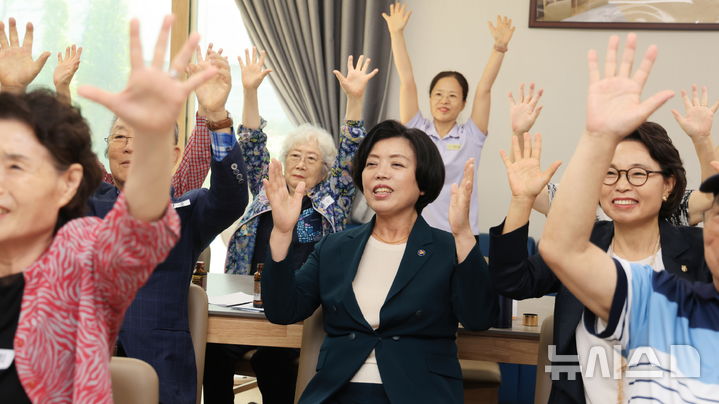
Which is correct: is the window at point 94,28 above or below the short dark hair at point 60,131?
above

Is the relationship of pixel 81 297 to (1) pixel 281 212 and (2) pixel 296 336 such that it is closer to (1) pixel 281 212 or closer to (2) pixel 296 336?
(1) pixel 281 212

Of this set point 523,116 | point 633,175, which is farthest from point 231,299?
point 633,175

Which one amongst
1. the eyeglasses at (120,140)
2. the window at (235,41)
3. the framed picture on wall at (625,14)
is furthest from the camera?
the window at (235,41)

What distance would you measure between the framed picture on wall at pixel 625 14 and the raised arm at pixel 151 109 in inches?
162

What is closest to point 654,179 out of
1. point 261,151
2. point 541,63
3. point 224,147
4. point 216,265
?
point 224,147

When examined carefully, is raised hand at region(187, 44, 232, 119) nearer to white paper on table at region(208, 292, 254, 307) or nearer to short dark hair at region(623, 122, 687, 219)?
white paper on table at region(208, 292, 254, 307)

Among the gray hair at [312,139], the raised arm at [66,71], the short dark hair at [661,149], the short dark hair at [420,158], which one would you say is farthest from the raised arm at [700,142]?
the raised arm at [66,71]

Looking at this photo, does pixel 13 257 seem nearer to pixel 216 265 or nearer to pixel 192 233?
pixel 192 233

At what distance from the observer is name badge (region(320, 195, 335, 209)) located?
3.42 m

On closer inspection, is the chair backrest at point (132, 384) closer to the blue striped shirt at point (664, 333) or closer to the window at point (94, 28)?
the blue striped shirt at point (664, 333)

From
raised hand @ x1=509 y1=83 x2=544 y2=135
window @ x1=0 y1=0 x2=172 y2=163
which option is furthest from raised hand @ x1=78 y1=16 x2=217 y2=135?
window @ x1=0 y1=0 x2=172 y2=163

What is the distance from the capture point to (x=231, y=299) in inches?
110

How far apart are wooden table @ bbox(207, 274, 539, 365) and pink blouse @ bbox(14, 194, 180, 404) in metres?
1.26

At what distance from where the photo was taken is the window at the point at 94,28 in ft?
18.7
